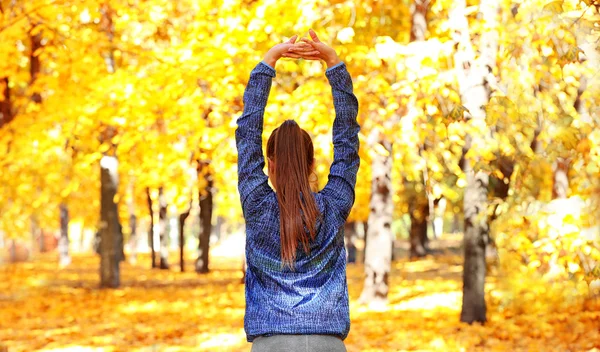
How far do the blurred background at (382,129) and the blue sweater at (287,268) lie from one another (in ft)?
12.7

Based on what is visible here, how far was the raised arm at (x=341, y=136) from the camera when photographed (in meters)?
2.74

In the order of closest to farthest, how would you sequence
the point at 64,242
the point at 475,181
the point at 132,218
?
1. the point at 475,181
2. the point at 132,218
3. the point at 64,242

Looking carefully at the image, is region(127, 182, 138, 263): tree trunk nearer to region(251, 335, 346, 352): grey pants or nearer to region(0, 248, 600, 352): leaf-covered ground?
region(0, 248, 600, 352): leaf-covered ground

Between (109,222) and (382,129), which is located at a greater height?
(382,129)

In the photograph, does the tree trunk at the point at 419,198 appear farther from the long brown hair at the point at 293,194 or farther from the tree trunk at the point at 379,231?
the long brown hair at the point at 293,194

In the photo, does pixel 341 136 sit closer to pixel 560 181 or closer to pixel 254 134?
pixel 254 134

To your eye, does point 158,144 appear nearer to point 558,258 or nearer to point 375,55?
point 375,55

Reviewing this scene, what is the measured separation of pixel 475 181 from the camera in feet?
35.9

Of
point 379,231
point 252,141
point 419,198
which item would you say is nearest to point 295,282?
point 252,141

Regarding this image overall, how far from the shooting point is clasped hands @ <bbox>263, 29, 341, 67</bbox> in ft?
9.55

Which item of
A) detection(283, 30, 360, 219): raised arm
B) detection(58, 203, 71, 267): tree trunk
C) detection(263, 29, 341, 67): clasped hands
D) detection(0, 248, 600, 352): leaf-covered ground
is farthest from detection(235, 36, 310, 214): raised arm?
detection(58, 203, 71, 267): tree trunk

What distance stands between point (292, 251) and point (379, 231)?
12.1m

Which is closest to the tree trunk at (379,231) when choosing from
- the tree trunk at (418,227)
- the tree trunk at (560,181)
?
the tree trunk at (560,181)

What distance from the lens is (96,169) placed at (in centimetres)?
2933
